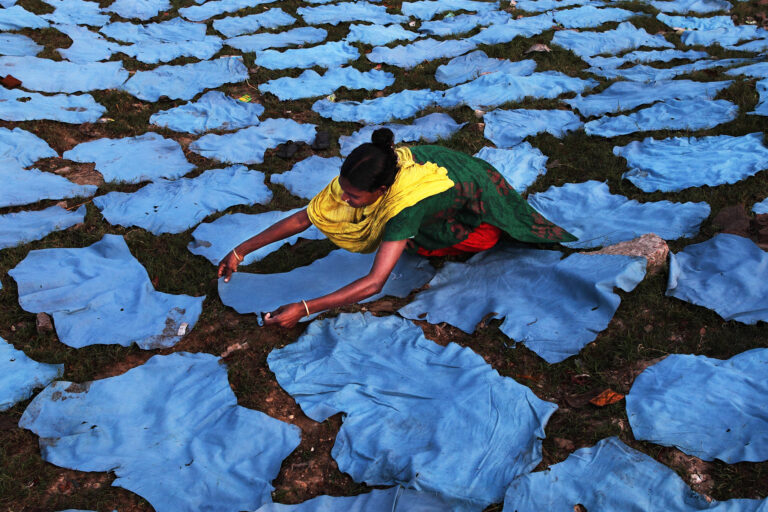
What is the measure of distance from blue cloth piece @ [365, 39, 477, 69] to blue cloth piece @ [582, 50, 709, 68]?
114 centimetres

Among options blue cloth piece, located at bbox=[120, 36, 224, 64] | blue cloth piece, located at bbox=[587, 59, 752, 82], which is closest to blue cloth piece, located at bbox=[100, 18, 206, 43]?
blue cloth piece, located at bbox=[120, 36, 224, 64]

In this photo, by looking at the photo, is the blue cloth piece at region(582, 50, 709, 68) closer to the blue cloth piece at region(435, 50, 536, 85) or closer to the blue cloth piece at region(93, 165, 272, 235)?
the blue cloth piece at region(435, 50, 536, 85)

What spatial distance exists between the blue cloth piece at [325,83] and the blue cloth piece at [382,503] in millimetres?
3439

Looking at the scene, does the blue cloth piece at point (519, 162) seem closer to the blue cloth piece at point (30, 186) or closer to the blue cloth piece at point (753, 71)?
the blue cloth piece at point (753, 71)

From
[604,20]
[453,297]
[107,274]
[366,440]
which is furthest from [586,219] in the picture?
[604,20]

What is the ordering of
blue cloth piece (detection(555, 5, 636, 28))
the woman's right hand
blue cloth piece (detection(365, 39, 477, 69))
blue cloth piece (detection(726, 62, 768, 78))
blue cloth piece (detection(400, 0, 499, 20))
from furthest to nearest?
blue cloth piece (detection(400, 0, 499, 20)) < blue cloth piece (detection(555, 5, 636, 28)) < blue cloth piece (detection(365, 39, 477, 69)) < blue cloth piece (detection(726, 62, 768, 78)) < the woman's right hand

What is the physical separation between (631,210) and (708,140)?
97cm

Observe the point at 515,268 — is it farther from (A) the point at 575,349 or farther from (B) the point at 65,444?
(B) the point at 65,444

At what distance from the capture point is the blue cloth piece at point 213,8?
5.88m

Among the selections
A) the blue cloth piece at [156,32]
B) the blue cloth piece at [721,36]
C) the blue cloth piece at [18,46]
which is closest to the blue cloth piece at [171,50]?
the blue cloth piece at [156,32]

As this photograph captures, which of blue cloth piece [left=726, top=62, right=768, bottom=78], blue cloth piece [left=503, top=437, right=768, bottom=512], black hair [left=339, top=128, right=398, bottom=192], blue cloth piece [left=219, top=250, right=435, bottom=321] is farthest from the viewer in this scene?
blue cloth piece [left=726, top=62, right=768, bottom=78]

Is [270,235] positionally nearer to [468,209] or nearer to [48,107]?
[468,209]

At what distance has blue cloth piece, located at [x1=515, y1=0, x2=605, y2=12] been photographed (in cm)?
633

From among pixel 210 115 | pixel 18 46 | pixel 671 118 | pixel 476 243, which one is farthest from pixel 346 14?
pixel 476 243
